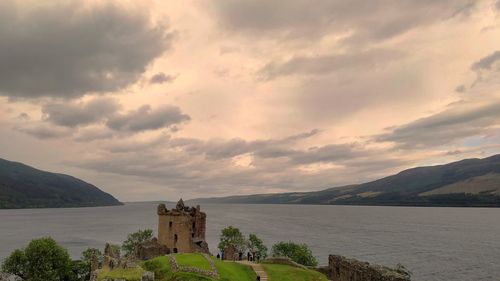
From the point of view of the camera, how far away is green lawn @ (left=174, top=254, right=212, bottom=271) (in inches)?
1417

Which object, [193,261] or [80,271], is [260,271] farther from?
[80,271]

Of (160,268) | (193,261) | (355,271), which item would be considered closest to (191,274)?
(193,261)

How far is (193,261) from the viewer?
123 feet

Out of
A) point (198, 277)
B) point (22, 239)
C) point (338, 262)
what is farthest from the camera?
point (22, 239)

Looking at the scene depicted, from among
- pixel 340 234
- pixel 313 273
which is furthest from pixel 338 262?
pixel 340 234

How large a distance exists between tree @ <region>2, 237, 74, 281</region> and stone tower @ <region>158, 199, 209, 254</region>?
636 inches

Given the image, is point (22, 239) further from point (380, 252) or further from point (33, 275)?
point (380, 252)

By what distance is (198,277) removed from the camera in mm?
33062

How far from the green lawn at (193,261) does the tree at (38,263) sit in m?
32.8

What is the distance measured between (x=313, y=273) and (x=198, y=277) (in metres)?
15.5

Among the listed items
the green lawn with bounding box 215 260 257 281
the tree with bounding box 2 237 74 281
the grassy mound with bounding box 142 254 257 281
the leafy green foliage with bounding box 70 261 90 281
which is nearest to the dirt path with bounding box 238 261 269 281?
the green lawn with bounding box 215 260 257 281

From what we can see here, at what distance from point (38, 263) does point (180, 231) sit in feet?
72.4

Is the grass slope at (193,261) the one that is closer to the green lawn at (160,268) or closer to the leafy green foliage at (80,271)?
the green lawn at (160,268)

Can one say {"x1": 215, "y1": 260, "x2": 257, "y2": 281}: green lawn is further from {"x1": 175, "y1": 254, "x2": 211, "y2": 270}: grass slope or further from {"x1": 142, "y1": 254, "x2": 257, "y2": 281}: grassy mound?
{"x1": 175, "y1": 254, "x2": 211, "y2": 270}: grass slope
